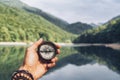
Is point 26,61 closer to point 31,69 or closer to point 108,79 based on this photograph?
point 31,69

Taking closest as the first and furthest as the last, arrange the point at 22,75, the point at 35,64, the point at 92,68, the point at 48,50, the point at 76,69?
1. the point at 22,75
2. the point at 35,64
3. the point at 48,50
4. the point at 76,69
5. the point at 92,68

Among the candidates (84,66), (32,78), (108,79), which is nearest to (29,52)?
(32,78)

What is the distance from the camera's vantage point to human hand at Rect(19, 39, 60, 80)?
4.78m

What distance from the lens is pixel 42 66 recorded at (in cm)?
497

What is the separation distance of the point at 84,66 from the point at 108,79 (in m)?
33.3

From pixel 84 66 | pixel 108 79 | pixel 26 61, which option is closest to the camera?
pixel 26 61

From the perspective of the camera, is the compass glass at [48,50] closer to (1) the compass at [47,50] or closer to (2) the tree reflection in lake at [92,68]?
(1) the compass at [47,50]

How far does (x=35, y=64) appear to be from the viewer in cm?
489

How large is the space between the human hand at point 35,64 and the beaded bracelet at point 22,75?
0.39ft

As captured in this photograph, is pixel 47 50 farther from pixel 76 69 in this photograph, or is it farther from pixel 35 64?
pixel 76 69

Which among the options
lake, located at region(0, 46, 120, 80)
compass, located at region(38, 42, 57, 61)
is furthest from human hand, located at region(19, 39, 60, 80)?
lake, located at region(0, 46, 120, 80)

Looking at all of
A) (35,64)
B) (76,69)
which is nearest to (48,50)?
(35,64)

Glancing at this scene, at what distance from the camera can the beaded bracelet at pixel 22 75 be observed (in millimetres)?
4488

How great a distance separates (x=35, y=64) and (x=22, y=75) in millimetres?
416
